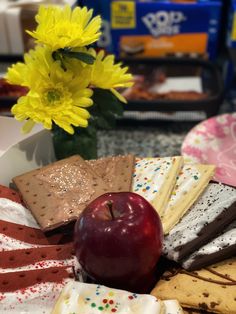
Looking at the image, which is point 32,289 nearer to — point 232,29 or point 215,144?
point 215,144

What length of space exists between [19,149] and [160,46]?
0.77 meters

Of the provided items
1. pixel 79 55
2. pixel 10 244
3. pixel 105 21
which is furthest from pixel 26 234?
pixel 105 21

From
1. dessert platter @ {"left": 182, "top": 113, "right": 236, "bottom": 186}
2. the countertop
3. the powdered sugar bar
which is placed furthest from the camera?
the countertop

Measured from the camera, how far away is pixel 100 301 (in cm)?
53

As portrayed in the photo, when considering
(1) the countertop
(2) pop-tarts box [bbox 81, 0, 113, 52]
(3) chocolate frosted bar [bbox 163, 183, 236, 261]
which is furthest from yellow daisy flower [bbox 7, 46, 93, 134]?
(2) pop-tarts box [bbox 81, 0, 113, 52]

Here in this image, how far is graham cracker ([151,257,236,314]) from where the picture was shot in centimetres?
55

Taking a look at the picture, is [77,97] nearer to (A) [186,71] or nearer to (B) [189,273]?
(B) [189,273]

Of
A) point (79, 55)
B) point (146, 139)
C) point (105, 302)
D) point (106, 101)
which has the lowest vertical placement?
point (146, 139)

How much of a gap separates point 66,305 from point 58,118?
31 cm

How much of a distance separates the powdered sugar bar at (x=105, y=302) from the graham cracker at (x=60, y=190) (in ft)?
0.44

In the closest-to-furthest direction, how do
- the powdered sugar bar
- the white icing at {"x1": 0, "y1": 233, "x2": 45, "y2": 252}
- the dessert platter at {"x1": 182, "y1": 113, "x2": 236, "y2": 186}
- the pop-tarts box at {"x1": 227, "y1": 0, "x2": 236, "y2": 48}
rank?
the powdered sugar bar → the white icing at {"x1": 0, "y1": 233, "x2": 45, "y2": 252} → the dessert platter at {"x1": 182, "y1": 113, "x2": 236, "y2": 186} → the pop-tarts box at {"x1": 227, "y1": 0, "x2": 236, "y2": 48}

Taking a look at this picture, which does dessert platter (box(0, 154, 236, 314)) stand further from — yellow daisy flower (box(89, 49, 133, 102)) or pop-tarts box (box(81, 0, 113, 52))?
pop-tarts box (box(81, 0, 113, 52))

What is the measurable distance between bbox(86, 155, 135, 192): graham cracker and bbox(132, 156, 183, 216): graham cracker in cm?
2

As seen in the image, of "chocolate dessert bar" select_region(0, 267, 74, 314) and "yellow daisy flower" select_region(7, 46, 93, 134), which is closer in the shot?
"chocolate dessert bar" select_region(0, 267, 74, 314)
